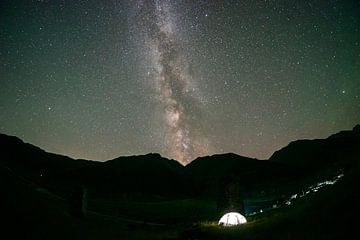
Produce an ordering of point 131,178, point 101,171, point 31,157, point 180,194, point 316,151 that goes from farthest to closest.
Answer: point 316,151, point 101,171, point 131,178, point 31,157, point 180,194

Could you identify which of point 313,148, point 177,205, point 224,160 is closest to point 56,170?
point 177,205

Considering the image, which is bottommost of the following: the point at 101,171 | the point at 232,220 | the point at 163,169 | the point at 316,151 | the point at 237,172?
the point at 232,220

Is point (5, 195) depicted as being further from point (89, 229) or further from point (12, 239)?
point (89, 229)

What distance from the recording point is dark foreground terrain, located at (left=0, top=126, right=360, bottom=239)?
566 inches

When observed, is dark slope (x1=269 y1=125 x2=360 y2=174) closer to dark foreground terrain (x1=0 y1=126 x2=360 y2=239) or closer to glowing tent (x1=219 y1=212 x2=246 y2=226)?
dark foreground terrain (x1=0 y1=126 x2=360 y2=239)

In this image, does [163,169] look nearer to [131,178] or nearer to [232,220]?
[131,178]

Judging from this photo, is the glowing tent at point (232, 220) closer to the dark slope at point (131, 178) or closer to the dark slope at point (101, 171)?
the dark slope at point (131, 178)

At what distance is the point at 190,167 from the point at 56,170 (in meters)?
63.6

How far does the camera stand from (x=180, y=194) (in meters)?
98.1

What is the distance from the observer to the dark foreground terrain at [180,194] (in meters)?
14.4

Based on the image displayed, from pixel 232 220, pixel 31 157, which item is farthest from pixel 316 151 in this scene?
pixel 232 220

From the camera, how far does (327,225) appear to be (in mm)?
12039

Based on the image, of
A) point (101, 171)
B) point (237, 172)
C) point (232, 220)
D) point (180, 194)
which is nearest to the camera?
point (232, 220)

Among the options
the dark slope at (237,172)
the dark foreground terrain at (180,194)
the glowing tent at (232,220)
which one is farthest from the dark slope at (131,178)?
the glowing tent at (232,220)
